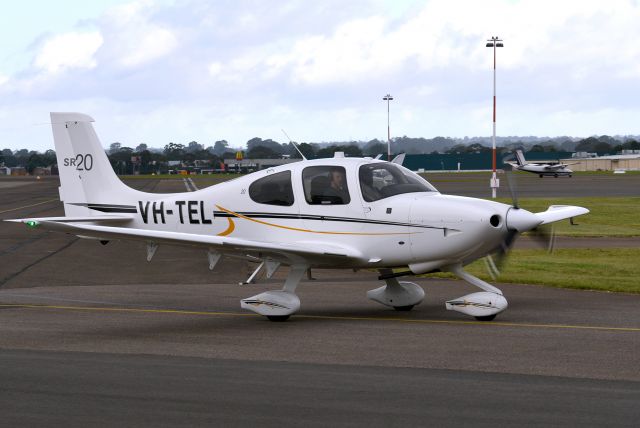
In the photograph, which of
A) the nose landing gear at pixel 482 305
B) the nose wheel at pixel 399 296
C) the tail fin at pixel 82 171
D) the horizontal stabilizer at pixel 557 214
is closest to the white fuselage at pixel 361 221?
the nose landing gear at pixel 482 305

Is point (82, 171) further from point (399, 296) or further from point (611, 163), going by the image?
point (611, 163)

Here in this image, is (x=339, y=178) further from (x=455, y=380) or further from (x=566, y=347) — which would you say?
(x=455, y=380)

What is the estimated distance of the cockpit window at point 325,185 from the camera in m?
14.0

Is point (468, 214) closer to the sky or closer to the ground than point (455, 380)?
closer to the sky

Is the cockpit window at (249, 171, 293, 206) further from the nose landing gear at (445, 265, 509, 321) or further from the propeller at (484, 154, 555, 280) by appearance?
the propeller at (484, 154, 555, 280)

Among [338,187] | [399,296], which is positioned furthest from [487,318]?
[338,187]

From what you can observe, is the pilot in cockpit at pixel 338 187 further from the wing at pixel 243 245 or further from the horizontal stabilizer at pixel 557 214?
the horizontal stabilizer at pixel 557 214

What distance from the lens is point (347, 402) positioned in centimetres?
837

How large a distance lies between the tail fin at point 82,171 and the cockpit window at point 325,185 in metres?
3.66

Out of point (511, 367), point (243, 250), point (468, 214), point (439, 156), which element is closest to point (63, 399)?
point (511, 367)

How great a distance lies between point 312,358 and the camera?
35.1 feet

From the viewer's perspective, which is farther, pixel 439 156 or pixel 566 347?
pixel 439 156

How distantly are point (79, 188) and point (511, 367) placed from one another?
29.7 feet

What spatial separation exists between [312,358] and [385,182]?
3.92 metres
